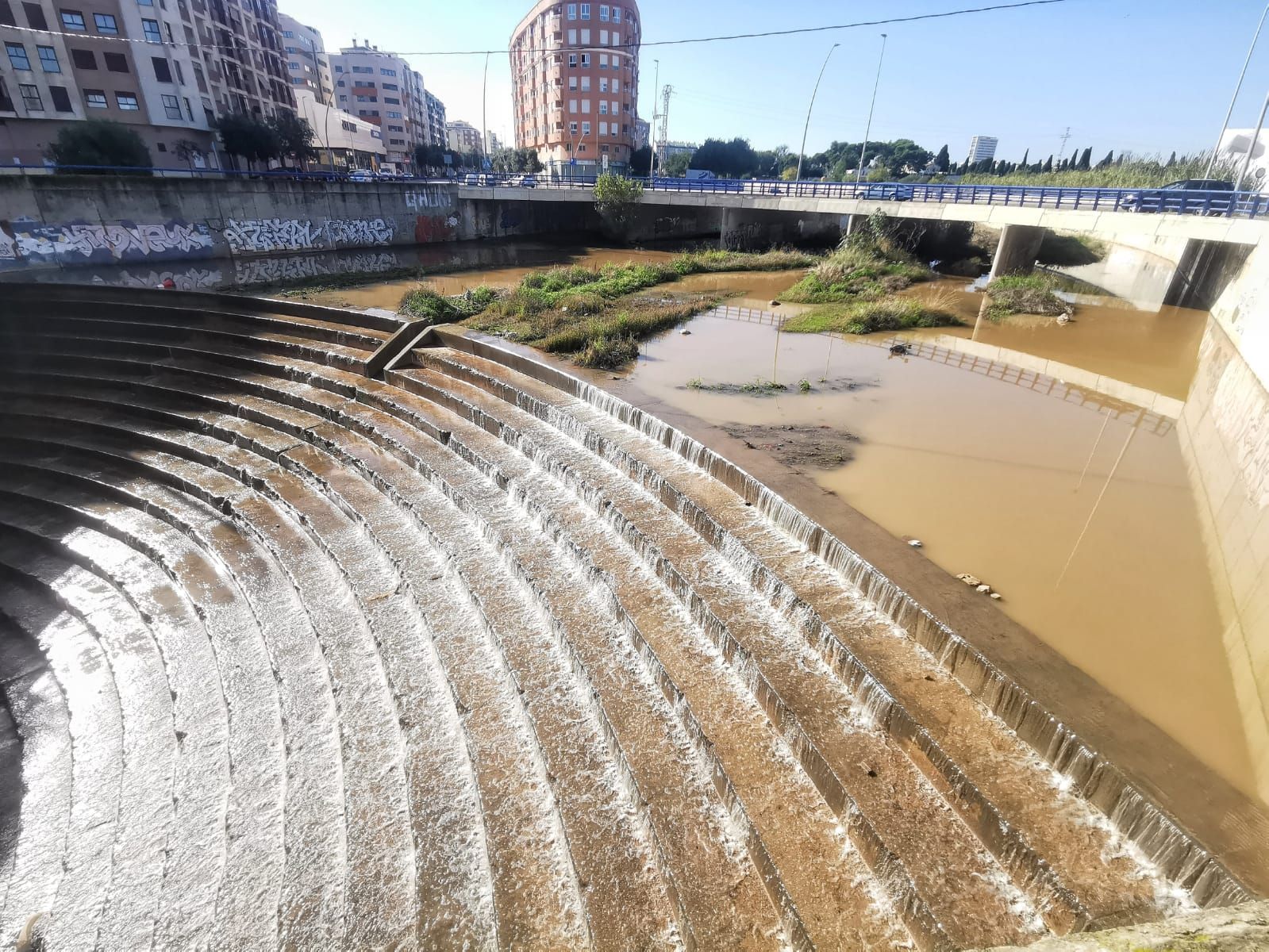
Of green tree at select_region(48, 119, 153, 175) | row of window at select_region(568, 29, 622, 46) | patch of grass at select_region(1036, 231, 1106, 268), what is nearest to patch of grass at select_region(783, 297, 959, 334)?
patch of grass at select_region(1036, 231, 1106, 268)

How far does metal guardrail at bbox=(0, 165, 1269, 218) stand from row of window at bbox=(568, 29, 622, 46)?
29.0 meters

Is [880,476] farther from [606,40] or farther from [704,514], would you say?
[606,40]

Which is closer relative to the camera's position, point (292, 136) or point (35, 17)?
point (35, 17)

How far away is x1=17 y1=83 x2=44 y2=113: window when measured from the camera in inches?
1268

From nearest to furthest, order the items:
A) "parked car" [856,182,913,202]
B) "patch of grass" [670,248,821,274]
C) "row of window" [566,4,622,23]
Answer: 1. "patch of grass" [670,248,821,274]
2. "parked car" [856,182,913,202]
3. "row of window" [566,4,622,23]

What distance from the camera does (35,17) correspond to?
3275cm

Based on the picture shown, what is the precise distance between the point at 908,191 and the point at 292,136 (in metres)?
42.9

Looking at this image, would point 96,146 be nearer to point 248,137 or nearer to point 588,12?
point 248,137

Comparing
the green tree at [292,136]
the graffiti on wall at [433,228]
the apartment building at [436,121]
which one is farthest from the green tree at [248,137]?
the apartment building at [436,121]

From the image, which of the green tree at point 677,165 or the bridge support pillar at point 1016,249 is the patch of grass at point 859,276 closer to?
the bridge support pillar at point 1016,249

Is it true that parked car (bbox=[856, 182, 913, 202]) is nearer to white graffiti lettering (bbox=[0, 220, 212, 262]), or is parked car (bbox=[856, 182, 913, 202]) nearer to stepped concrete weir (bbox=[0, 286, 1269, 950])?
stepped concrete weir (bbox=[0, 286, 1269, 950])

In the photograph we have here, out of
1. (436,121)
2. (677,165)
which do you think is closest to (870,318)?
(677,165)

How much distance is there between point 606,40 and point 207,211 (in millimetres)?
48934

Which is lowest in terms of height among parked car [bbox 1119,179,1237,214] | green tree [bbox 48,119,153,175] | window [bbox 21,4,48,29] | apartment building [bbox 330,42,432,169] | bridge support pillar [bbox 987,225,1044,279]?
bridge support pillar [bbox 987,225,1044,279]
